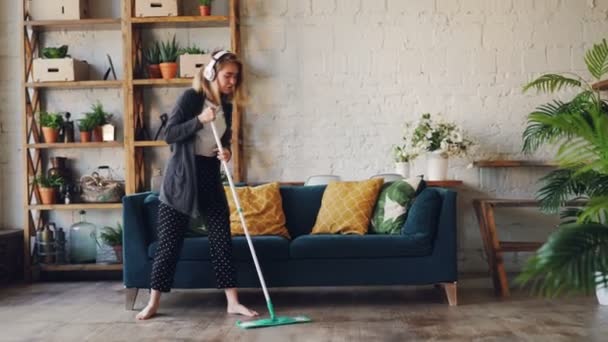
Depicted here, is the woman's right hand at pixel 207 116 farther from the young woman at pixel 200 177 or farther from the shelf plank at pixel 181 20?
the shelf plank at pixel 181 20

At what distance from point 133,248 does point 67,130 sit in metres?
1.61

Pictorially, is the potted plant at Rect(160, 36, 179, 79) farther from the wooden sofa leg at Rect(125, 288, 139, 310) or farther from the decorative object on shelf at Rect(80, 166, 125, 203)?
the wooden sofa leg at Rect(125, 288, 139, 310)

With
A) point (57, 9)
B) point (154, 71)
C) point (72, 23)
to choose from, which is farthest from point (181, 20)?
point (57, 9)

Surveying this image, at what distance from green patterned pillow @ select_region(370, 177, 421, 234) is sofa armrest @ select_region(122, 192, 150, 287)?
138cm

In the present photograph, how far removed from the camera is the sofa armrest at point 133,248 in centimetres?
432

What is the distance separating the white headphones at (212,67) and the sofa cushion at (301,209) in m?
1.19

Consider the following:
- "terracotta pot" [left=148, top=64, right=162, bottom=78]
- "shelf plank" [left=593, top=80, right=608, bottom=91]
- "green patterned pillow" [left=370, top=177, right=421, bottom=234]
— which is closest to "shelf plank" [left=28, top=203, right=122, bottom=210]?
"terracotta pot" [left=148, top=64, right=162, bottom=78]

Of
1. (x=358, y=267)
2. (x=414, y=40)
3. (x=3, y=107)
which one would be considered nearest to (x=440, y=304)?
(x=358, y=267)

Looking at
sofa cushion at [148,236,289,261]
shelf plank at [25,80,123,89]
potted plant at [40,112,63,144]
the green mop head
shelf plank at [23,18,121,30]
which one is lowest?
the green mop head

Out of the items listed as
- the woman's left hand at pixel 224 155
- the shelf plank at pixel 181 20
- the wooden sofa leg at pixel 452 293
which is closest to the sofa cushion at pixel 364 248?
the wooden sofa leg at pixel 452 293

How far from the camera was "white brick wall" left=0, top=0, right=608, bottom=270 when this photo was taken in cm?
547

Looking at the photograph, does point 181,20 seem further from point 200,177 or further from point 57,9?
point 200,177

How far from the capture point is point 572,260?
204cm

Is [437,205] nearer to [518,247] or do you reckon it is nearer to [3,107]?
[518,247]
